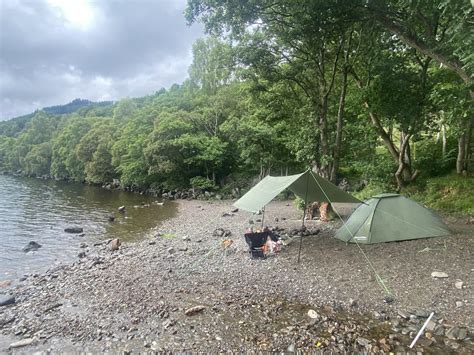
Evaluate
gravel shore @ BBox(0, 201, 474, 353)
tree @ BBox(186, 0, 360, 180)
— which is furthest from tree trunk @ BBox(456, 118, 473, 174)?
gravel shore @ BBox(0, 201, 474, 353)

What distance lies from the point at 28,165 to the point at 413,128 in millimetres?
83746

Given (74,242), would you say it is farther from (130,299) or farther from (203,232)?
(130,299)

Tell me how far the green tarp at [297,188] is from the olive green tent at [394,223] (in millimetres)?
1078

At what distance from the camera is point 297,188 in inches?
435

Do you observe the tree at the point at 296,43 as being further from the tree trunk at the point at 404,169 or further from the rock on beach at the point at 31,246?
the rock on beach at the point at 31,246

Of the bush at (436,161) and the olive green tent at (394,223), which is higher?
the bush at (436,161)

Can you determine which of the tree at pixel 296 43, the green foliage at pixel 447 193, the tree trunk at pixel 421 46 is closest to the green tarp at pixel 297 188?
the tree at pixel 296 43

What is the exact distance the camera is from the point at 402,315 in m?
5.98

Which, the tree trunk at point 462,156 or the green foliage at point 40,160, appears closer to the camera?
the tree trunk at point 462,156

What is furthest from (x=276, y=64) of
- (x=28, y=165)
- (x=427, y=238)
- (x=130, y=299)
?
(x=28, y=165)

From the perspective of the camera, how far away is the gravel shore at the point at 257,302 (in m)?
5.51

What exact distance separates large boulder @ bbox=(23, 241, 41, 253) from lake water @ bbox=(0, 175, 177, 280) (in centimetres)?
24

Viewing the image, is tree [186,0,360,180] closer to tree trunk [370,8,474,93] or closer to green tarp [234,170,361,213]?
tree trunk [370,8,474,93]

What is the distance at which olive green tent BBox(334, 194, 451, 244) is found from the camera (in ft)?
33.2
